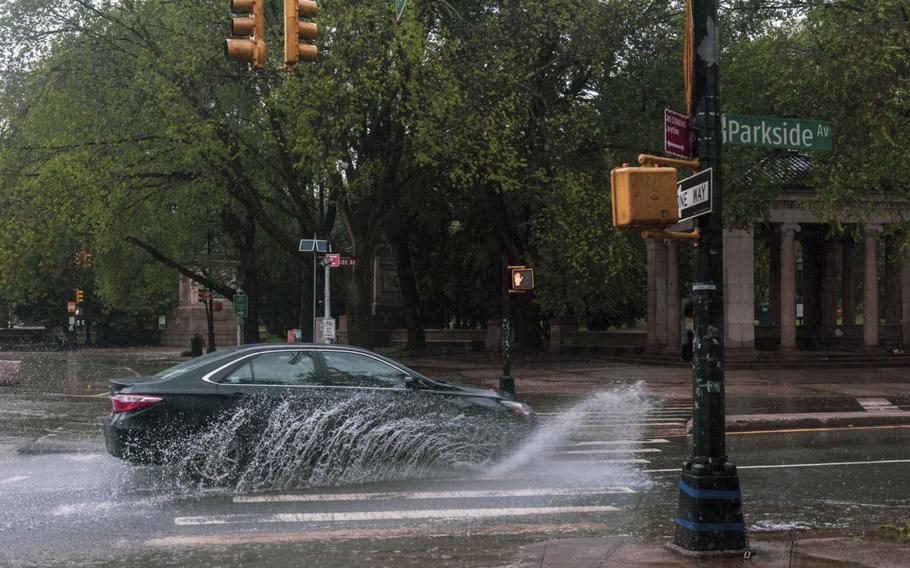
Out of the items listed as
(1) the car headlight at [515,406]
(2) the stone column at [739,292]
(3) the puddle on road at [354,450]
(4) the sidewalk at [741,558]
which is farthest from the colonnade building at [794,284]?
(4) the sidewalk at [741,558]

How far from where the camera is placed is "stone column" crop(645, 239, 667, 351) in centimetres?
3794

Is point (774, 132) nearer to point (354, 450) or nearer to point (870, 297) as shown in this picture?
point (354, 450)

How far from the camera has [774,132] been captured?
8094 millimetres

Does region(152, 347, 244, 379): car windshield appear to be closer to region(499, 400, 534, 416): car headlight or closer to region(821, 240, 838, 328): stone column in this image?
region(499, 400, 534, 416): car headlight

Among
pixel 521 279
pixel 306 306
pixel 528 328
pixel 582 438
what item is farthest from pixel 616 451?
pixel 528 328

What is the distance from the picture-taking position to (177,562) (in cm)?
693

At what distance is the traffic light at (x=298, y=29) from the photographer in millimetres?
12078

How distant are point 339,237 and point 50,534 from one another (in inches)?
1896

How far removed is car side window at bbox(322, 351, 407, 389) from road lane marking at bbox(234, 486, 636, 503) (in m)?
1.37

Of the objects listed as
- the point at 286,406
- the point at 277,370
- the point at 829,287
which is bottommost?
the point at 286,406

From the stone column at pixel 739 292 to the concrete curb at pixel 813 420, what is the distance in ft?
54.8

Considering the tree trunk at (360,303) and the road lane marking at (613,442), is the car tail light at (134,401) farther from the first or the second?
the tree trunk at (360,303)

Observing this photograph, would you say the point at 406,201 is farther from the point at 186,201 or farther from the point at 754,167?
the point at 754,167

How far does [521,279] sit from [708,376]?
13390 millimetres
